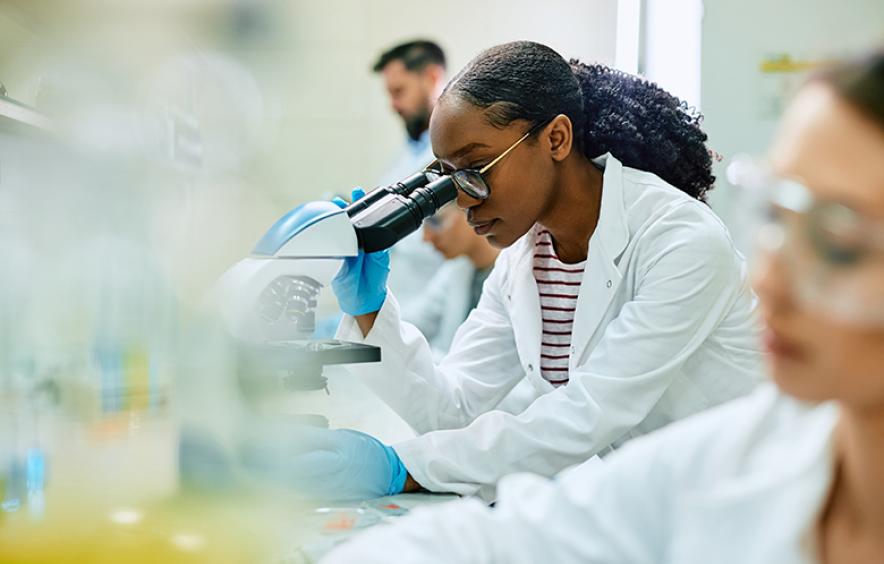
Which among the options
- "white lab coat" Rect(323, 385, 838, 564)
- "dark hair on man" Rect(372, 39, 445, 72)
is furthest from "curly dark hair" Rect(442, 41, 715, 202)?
"dark hair on man" Rect(372, 39, 445, 72)

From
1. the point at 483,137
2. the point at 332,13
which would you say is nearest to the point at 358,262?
the point at 483,137

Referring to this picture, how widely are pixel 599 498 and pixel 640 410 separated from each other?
32.4 inches

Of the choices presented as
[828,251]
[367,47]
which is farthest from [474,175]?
[367,47]

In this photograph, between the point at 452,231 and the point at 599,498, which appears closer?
the point at 599,498

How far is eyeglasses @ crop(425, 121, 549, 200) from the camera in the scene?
1.87m

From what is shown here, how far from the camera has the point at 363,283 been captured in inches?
75.6

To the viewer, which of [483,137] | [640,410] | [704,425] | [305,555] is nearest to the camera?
[704,425]

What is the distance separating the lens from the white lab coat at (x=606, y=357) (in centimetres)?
173

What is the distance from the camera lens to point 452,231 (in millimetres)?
3332

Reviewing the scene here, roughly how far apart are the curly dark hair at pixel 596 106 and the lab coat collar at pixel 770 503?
1.12m

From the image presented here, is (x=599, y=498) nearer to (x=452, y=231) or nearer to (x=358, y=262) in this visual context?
(x=358, y=262)

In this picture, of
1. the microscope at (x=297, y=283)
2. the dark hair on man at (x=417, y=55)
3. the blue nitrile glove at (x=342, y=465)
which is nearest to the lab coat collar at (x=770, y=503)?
the microscope at (x=297, y=283)

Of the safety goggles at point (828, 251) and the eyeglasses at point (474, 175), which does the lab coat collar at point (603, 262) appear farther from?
the safety goggles at point (828, 251)

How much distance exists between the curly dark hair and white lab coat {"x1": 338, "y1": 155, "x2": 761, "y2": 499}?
0.23ft
